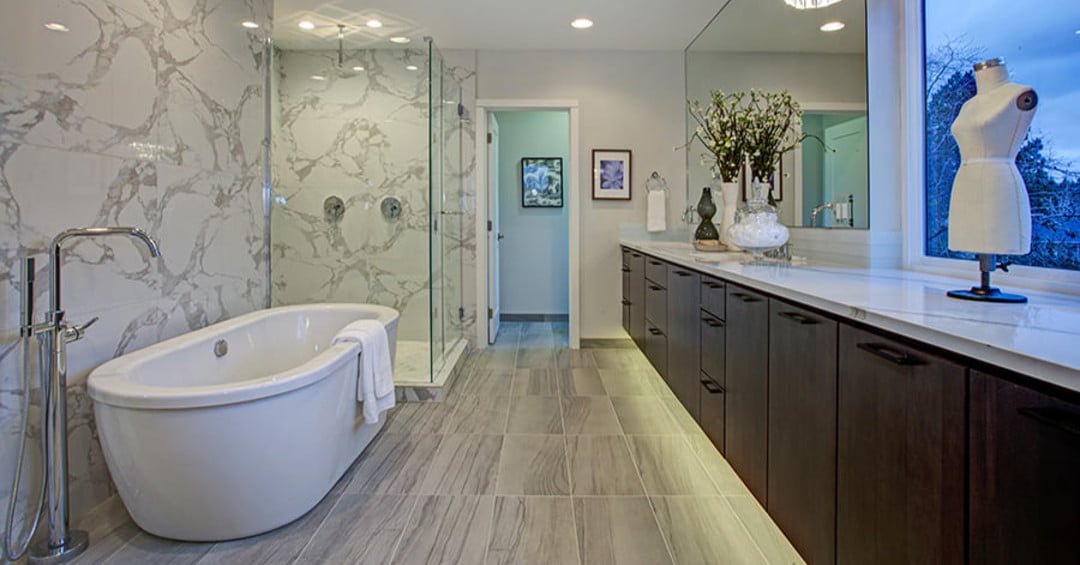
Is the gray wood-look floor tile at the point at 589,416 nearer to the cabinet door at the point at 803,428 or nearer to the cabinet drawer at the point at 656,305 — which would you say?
the cabinet drawer at the point at 656,305

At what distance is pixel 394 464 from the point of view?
2.35 metres

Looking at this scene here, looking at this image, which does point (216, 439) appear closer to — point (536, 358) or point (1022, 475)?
point (1022, 475)

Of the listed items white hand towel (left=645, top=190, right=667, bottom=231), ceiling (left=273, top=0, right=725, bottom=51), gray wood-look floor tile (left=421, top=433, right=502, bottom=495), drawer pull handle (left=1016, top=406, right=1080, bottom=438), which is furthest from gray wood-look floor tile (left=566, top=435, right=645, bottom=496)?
ceiling (left=273, top=0, right=725, bottom=51)

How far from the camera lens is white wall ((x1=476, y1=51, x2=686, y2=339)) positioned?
14.8 feet

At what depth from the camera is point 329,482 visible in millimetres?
2035

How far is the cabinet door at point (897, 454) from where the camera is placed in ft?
2.68

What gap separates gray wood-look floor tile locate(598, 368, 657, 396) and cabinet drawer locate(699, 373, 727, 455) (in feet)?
4.09

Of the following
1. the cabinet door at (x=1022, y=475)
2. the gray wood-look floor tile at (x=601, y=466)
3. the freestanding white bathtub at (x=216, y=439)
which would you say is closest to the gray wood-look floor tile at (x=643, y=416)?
the gray wood-look floor tile at (x=601, y=466)

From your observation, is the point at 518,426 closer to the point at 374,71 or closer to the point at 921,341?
the point at 921,341

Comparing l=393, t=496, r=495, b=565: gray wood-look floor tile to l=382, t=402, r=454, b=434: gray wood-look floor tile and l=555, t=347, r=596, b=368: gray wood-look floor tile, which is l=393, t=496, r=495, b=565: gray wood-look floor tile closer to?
l=382, t=402, r=454, b=434: gray wood-look floor tile

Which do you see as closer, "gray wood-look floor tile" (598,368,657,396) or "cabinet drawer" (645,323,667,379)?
"cabinet drawer" (645,323,667,379)

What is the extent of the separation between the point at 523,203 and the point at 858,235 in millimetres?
4161

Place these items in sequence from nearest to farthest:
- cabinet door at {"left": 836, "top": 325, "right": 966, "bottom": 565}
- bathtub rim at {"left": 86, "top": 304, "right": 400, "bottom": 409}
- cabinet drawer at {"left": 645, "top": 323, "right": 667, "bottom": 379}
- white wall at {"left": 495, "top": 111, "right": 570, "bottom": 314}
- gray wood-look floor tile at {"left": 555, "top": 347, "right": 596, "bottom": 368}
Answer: cabinet door at {"left": 836, "top": 325, "right": 966, "bottom": 565} → bathtub rim at {"left": 86, "top": 304, "right": 400, "bottom": 409} → cabinet drawer at {"left": 645, "top": 323, "right": 667, "bottom": 379} → gray wood-look floor tile at {"left": 555, "top": 347, "right": 596, "bottom": 368} → white wall at {"left": 495, "top": 111, "right": 570, "bottom": 314}

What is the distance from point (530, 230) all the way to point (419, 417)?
3411mm
